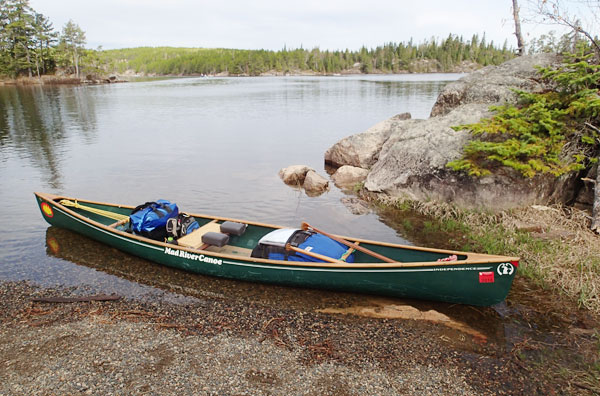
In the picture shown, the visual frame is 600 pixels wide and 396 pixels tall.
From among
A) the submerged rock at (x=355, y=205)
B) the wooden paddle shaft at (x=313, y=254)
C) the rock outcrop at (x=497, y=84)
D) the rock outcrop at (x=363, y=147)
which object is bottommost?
the submerged rock at (x=355, y=205)

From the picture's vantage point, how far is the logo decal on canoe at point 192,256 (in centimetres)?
894

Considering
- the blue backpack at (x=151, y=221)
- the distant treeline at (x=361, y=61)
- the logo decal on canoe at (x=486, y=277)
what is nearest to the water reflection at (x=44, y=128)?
the blue backpack at (x=151, y=221)

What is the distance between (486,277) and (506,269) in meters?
0.37

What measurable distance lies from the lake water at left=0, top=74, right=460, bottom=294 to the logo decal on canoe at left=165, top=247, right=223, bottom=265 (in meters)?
1.17

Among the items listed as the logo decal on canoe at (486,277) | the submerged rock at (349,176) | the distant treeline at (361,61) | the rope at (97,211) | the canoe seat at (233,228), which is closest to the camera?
the logo decal on canoe at (486,277)

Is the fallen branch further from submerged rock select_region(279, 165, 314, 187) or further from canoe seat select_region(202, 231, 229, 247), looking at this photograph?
submerged rock select_region(279, 165, 314, 187)

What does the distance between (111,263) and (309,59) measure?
181 m

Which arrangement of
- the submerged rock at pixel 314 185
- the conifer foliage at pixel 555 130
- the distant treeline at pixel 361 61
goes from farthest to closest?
the distant treeline at pixel 361 61
the submerged rock at pixel 314 185
the conifer foliage at pixel 555 130

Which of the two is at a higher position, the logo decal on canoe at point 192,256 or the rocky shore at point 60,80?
the rocky shore at point 60,80

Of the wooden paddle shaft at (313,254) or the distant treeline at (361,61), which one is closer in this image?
the wooden paddle shaft at (313,254)

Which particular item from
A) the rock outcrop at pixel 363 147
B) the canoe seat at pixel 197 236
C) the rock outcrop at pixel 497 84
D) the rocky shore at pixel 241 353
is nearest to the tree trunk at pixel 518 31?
the rock outcrop at pixel 497 84

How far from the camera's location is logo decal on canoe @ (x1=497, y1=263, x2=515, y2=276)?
689 centimetres

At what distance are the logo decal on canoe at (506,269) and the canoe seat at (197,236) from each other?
6.46 m

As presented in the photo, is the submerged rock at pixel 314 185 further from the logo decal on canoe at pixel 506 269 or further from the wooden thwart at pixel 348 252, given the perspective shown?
the logo decal on canoe at pixel 506 269
